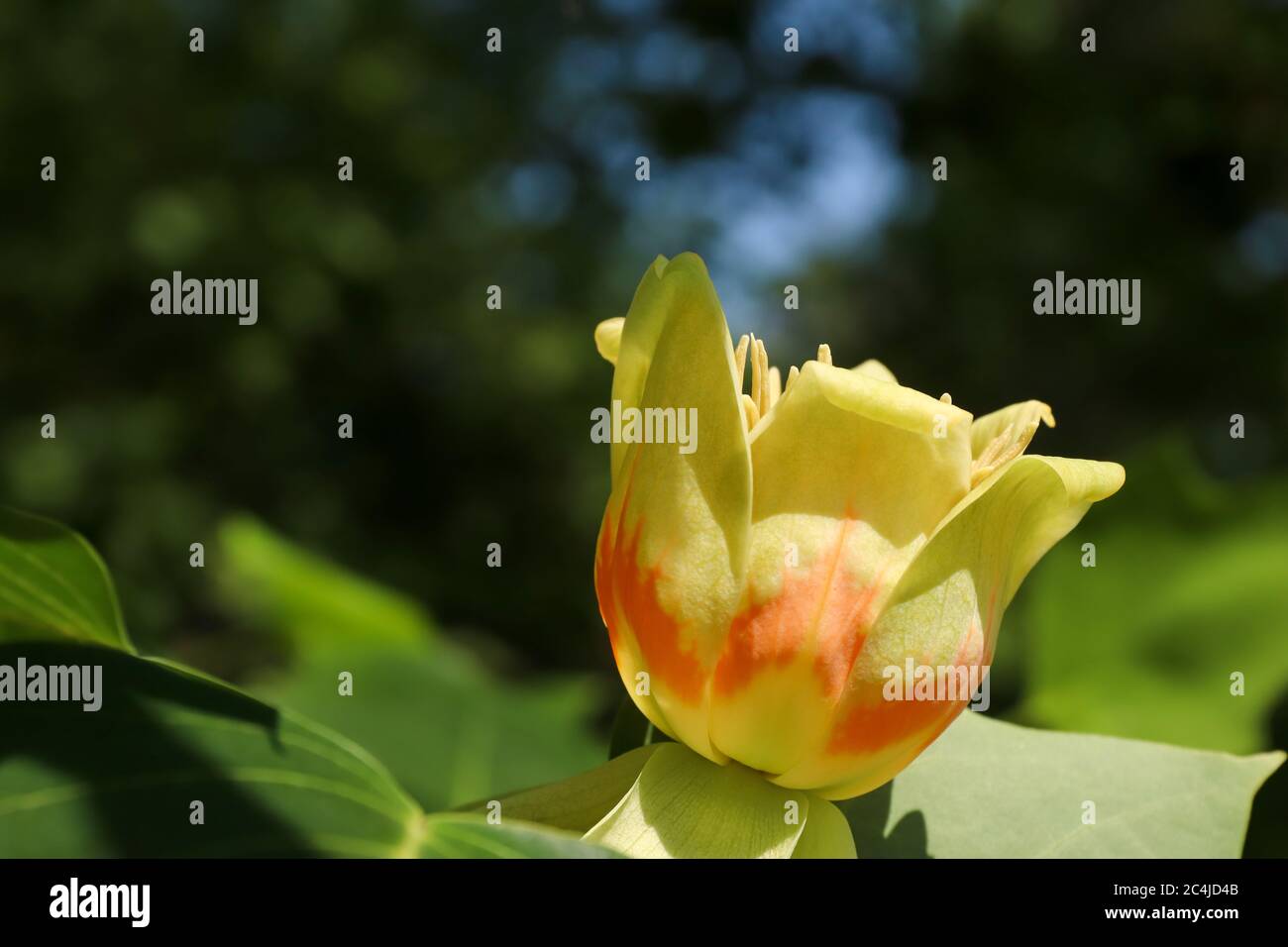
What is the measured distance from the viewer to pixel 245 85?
26.0ft

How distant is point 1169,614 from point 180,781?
2.45 feet

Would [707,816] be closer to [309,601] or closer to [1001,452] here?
[1001,452]

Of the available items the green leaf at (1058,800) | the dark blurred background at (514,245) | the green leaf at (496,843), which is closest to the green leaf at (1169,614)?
the green leaf at (1058,800)

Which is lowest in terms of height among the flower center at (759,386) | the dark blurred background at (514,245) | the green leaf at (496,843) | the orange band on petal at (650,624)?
the green leaf at (496,843)

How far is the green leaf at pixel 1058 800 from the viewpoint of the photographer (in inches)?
19.9

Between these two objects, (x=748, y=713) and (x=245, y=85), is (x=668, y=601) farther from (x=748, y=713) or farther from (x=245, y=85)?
(x=245, y=85)

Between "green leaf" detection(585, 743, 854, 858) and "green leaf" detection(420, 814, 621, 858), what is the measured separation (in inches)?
2.8

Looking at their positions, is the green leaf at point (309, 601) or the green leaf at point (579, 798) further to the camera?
the green leaf at point (309, 601)

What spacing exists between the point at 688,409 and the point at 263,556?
664mm

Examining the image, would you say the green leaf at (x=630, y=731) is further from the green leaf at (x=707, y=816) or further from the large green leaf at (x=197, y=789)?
the large green leaf at (x=197, y=789)

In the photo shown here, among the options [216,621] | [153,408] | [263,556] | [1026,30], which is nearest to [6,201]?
[153,408]

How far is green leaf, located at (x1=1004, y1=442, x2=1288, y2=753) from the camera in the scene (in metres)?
0.84

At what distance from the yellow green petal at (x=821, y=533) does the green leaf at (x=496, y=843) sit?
10 cm

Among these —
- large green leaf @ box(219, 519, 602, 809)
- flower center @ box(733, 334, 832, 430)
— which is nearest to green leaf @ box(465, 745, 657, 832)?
flower center @ box(733, 334, 832, 430)
